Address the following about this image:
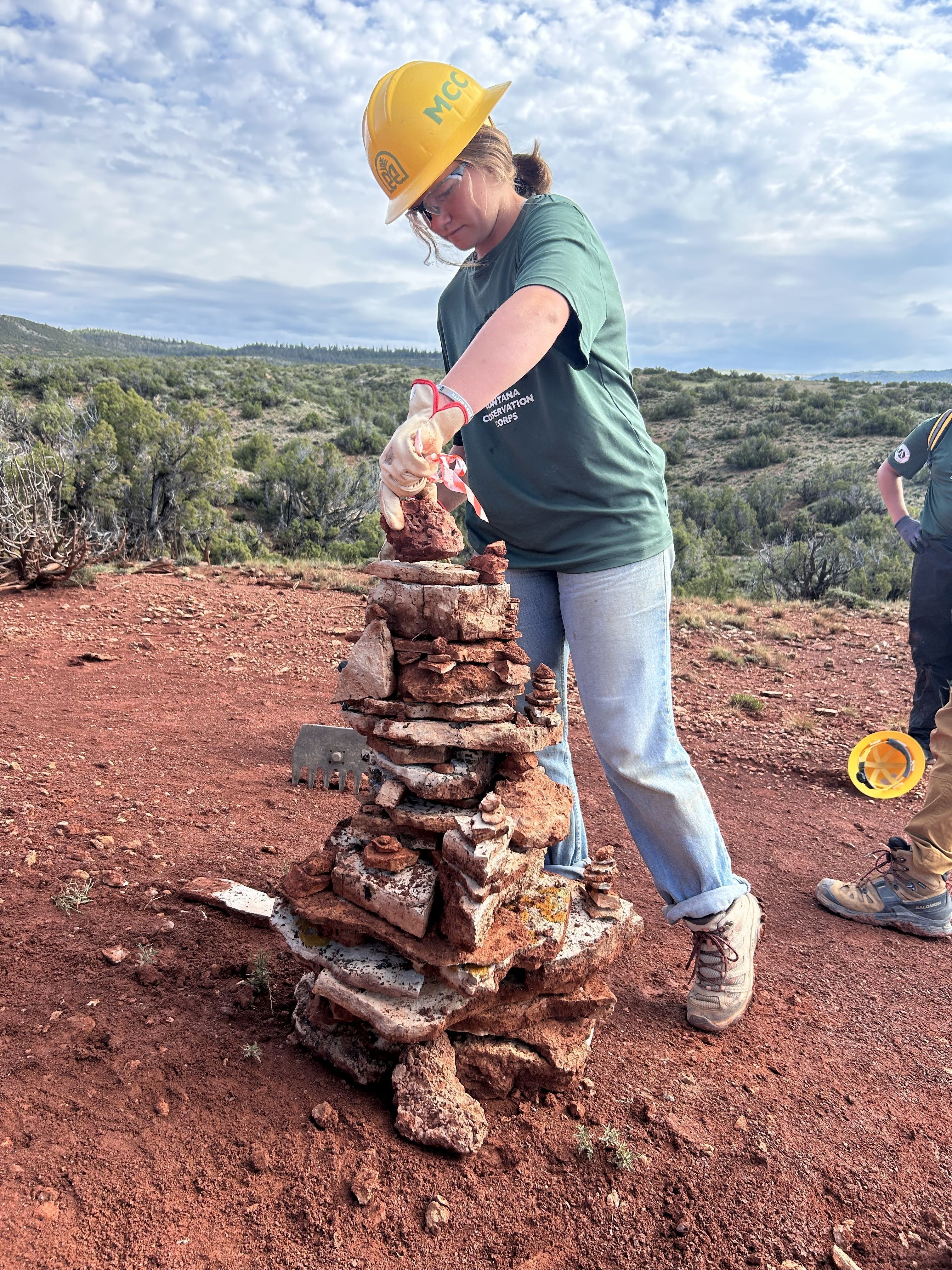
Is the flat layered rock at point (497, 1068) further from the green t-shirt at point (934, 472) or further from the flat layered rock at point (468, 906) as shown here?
the green t-shirt at point (934, 472)

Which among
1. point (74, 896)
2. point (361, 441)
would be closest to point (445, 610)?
point (74, 896)

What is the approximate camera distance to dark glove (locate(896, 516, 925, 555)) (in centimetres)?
474

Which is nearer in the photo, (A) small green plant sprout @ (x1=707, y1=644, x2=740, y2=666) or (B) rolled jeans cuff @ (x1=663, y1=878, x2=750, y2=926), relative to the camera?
(B) rolled jeans cuff @ (x1=663, y1=878, x2=750, y2=926)

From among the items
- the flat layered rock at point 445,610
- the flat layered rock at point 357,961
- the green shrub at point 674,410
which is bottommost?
the flat layered rock at point 357,961

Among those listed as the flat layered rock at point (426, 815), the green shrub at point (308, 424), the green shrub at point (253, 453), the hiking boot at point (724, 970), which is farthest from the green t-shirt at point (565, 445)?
the green shrub at point (308, 424)

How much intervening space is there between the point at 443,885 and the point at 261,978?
32.7 inches

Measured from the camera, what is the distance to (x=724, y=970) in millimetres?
2531

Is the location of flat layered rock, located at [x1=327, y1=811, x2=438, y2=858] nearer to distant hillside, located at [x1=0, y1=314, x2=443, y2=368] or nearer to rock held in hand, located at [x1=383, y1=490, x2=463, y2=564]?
rock held in hand, located at [x1=383, y1=490, x2=463, y2=564]

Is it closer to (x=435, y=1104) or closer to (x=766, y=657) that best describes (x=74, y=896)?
(x=435, y=1104)

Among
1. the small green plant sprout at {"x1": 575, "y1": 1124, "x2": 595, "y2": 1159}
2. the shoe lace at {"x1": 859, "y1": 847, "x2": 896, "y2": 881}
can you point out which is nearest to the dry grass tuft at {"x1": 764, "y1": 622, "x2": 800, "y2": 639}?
the shoe lace at {"x1": 859, "y1": 847, "x2": 896, "y2": 881}

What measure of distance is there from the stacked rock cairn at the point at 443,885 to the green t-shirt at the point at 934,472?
3.37 m

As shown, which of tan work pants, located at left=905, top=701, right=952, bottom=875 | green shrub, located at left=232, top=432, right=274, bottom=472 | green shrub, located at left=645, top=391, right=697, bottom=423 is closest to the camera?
tan work pants, located at left=905, top=701, right=952, bottom=875

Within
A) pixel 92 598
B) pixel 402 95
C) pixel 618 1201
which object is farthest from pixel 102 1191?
pixel 92 598

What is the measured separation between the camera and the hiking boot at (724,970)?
8.24ft
